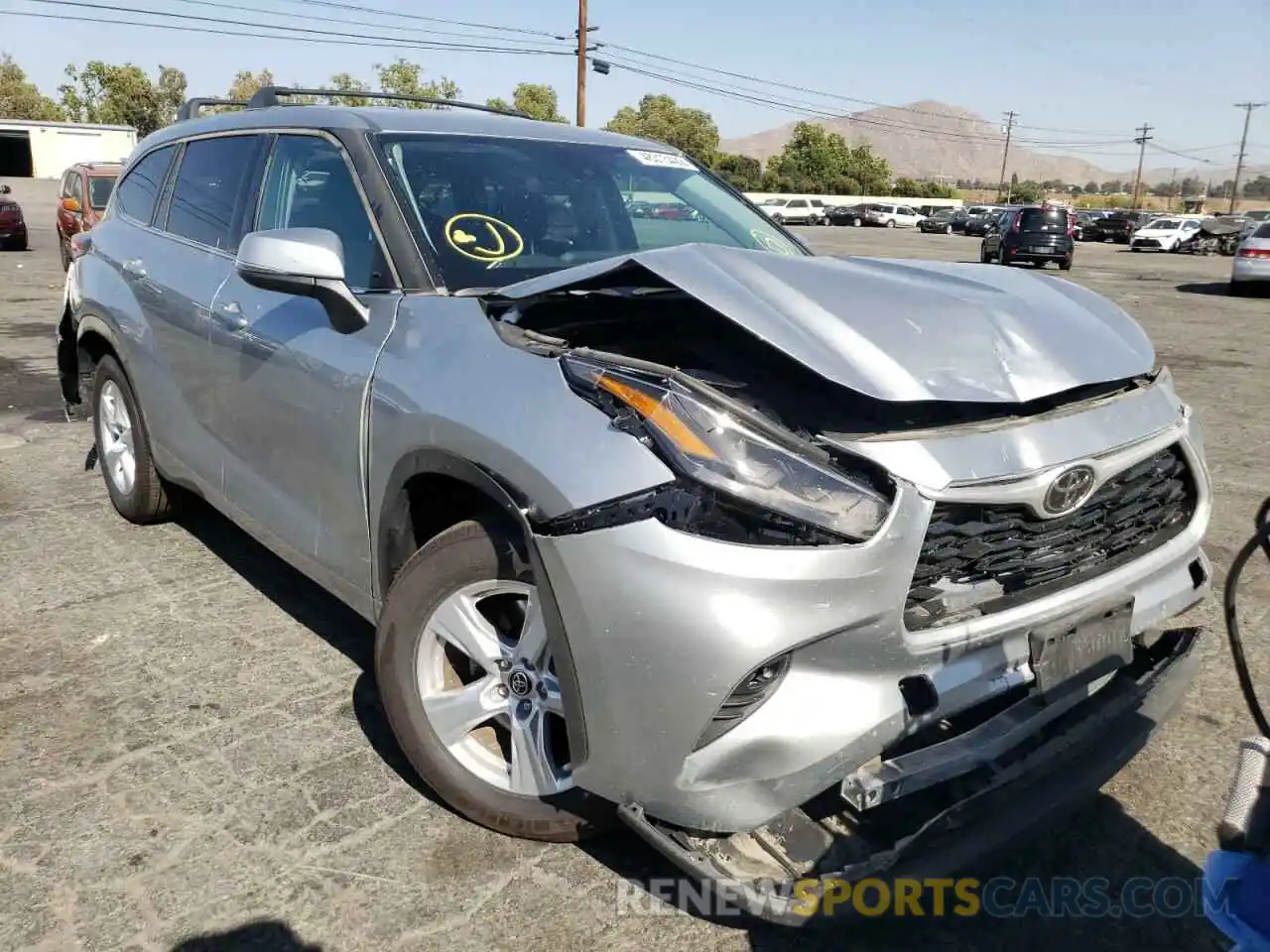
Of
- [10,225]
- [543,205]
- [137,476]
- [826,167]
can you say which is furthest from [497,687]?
[826,167]

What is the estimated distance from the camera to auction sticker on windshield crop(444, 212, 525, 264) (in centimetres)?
289

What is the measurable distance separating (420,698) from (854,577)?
1188 mm

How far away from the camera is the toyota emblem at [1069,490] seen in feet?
6.91

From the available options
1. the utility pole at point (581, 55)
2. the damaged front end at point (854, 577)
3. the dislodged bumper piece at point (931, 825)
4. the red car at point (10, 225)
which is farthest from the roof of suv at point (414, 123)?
the utility pole at point (581, 55)

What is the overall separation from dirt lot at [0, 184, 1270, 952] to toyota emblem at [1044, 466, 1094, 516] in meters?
0.96

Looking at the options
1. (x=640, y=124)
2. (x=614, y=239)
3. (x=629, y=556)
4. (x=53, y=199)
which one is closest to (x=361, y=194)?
(x=614, y=239)

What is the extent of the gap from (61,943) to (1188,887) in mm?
2606

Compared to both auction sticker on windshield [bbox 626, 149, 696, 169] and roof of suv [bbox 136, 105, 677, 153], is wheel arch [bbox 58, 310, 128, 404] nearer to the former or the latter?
roof of suv [bbox 136, 105, 677, 153]

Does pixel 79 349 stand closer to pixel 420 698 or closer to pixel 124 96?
pixel 420 698

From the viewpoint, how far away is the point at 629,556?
6.31 ft

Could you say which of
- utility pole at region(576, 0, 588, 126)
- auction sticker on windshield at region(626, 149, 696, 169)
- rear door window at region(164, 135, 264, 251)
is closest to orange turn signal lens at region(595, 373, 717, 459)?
auction sticker on windshield at region(626, 149, 696, 169)

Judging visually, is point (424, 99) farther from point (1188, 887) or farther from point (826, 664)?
point (1188, 887)

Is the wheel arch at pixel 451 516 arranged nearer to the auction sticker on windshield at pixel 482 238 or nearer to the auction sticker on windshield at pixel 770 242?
the auction sticker on windshield at pixel 482 238

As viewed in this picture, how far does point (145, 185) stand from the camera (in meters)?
4.60
